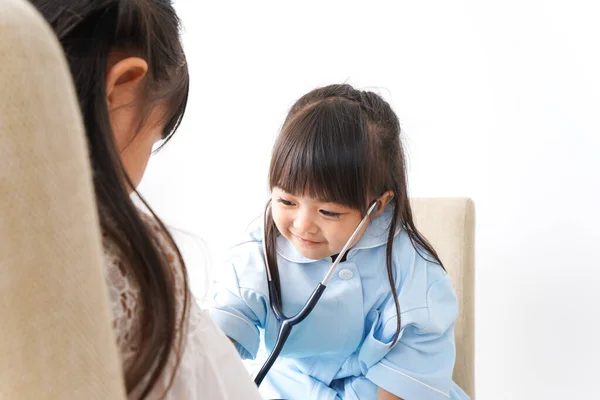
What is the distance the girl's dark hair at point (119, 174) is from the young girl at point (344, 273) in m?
0.51

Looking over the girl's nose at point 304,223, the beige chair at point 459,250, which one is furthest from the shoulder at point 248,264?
the beige chair at point 459,250

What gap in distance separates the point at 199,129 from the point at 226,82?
17cm

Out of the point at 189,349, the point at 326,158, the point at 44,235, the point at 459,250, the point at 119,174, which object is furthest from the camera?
the point at 459,250

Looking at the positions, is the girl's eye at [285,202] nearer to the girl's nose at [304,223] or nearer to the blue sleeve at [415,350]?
the girl's nose at [304,223]

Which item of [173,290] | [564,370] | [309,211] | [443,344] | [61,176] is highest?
[61,176]

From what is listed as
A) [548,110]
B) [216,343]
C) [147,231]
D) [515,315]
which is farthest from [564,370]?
[147,231]

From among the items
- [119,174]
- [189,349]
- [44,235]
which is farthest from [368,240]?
[44,235]

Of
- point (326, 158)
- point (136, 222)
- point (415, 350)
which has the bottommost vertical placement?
point (415, 350)

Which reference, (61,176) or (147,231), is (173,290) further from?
(61,176)

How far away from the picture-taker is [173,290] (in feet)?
1.60

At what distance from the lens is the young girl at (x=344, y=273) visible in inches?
40.6

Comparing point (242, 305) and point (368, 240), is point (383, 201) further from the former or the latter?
point (242, 305)

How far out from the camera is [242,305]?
107cm

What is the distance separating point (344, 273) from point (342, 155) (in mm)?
202
